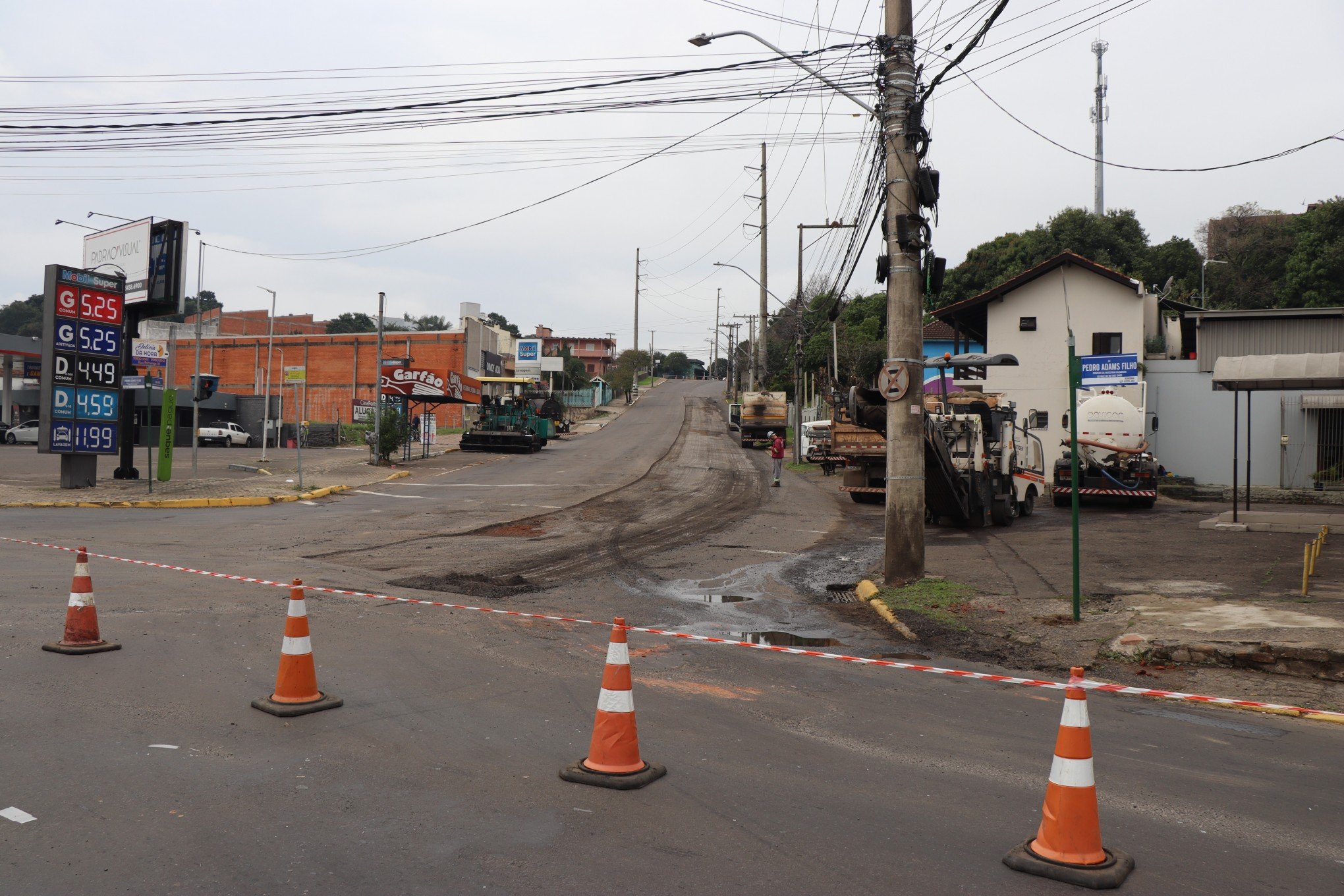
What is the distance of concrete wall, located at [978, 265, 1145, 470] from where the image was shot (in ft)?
115

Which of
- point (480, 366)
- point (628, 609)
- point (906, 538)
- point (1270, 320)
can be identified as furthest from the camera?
point (480, 366)

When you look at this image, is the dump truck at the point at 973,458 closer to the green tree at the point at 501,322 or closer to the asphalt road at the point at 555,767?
the asphalt road at the point at 555,767

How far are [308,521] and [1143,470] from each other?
64.2 ft

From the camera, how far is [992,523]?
67.6ft

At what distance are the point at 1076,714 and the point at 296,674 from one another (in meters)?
4.77

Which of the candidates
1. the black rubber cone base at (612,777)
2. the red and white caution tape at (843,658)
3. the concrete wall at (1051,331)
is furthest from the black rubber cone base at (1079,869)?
the concrete wall at (1051,331)

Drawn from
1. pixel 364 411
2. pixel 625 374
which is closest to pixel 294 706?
pixel 364 411

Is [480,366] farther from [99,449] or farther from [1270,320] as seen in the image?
[1270,320]

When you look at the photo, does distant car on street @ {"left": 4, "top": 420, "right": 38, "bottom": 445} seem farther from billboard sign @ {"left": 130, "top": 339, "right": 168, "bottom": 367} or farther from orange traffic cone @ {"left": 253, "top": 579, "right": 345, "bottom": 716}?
orange traffic cone @ {"left": 253, "top": 579, "right": 345, "bottom": 716}

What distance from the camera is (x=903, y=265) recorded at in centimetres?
1240

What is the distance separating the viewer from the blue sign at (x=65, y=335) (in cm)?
2472

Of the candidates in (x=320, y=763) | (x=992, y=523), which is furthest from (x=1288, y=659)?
(x=992, y=523)

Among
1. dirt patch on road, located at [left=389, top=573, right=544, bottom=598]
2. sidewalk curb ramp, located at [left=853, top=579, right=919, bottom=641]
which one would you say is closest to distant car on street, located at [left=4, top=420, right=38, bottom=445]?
dirt patch on road, located at [left=389, top=573, right=544, bottom=598]

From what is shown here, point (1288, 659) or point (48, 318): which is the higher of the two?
point (48, 318)
